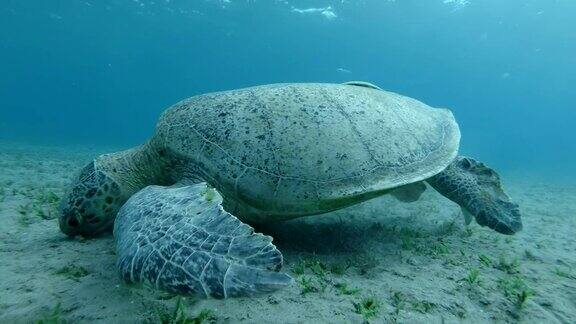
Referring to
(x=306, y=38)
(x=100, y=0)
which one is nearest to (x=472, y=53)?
(x=306, y=38)

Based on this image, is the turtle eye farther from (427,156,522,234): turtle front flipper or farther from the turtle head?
(427,156,522,234): turtle front flipper

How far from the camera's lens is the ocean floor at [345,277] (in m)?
2.40

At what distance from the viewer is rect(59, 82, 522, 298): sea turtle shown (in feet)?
9.26

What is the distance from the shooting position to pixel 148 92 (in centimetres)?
13362

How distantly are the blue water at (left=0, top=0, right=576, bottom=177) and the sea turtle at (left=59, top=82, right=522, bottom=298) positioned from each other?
26.6 m

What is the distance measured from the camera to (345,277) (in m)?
3.16

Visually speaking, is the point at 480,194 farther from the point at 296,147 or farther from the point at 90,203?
the point at 90,203

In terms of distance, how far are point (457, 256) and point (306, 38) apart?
50.2 metres

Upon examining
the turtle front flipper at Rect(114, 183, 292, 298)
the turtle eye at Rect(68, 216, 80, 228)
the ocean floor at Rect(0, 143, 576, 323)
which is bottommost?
the turtle eye at Rect(68, 216, 80, 228)

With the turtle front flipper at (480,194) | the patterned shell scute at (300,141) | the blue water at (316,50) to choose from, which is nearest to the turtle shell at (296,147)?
the patterned shell scute at (300,141)

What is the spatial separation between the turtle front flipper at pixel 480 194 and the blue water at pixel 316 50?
24850 mm

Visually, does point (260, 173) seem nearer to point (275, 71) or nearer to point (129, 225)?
point (129, 225)

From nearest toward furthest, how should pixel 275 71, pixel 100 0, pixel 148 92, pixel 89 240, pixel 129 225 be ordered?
pixel 129 225, pixel 89 240, pixel 100 0, pixel 275 71, pixel 148 92

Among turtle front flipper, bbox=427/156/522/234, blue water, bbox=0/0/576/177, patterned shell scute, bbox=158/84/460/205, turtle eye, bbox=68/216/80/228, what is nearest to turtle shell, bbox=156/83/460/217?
patterned shell scute, bbox=158/84/460/205
